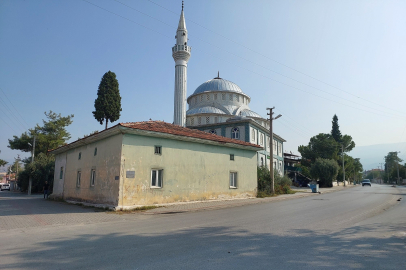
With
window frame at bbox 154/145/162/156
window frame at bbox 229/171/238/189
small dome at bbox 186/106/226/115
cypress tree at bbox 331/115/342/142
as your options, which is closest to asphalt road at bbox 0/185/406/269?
window frame at bbox 154/145/162/156

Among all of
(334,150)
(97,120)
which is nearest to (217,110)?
(97,120)

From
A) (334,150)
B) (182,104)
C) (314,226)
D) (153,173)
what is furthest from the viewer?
(334,150)

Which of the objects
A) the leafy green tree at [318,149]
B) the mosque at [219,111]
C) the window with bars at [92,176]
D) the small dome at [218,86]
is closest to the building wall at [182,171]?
the window with bars at [92,176]

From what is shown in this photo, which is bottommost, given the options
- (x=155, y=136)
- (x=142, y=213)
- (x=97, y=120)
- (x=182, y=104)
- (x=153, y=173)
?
(x=142, y=213)

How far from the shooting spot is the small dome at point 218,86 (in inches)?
1895

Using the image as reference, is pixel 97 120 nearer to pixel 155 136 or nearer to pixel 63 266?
pixel 155 136

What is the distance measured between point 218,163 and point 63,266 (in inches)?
518

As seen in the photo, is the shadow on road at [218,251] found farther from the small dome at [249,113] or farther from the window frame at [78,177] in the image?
the small dome at [249,113]

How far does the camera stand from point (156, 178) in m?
14.1

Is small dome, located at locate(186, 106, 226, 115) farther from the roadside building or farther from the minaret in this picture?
the roadside building

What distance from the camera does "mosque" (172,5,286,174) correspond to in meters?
35.4

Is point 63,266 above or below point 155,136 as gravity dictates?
below

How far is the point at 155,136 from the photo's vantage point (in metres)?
14.3

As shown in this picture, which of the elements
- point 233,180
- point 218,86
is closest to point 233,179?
point 233,180
